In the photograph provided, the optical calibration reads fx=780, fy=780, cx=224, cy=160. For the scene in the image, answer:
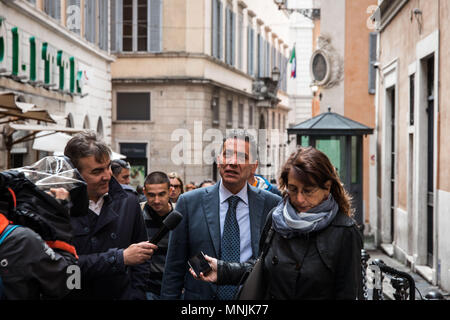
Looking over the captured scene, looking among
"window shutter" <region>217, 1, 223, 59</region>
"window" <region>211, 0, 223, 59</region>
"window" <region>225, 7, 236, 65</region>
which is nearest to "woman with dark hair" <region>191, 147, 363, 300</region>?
"window" <region>211, 0, 223, 59</region>

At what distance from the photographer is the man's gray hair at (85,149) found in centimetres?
423

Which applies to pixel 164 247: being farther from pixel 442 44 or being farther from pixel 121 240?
pixel 442 44

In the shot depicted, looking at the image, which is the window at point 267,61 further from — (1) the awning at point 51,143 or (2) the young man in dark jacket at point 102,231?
(2) the young man in dark jacket at point 102,231

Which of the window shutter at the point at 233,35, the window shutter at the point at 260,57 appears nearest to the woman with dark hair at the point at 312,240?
the window shutter at the point at 233,35

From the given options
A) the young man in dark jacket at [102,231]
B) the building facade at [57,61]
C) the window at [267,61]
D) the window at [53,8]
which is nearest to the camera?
the young man in dark jacket at [102,231]

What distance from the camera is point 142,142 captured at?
28844 millimetres

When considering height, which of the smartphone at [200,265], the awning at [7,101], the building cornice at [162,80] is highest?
the building cornice at [162,80]

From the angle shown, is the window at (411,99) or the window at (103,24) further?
the window at (103,24)

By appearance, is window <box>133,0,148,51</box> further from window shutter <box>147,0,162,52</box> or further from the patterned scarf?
the patterned scarf

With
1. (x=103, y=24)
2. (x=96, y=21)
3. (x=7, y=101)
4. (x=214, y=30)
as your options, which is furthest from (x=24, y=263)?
(x=214, y=30)

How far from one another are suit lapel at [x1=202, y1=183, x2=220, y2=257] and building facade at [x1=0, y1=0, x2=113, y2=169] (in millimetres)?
11426

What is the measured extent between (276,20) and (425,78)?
121 feet

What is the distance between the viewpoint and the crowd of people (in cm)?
321

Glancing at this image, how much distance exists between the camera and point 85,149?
423 cm
